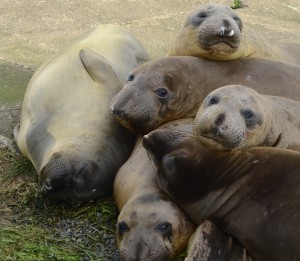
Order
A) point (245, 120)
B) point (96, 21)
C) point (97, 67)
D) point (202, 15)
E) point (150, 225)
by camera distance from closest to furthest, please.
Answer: point (150, 225) < point (245, 120) < point (202, 15) < point (97, 67) < point (96, 21)

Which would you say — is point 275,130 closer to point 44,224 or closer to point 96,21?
point 44,224

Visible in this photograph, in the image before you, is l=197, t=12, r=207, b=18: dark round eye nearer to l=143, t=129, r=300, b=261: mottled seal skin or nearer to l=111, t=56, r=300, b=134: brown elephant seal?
l=111, t=56, r=300, b=134: brown elephant seal

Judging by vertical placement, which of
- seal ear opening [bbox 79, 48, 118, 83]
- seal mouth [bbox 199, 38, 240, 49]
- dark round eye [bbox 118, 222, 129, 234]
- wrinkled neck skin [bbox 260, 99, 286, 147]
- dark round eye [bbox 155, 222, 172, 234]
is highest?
seal mouth [bbox 199, 38, 240, 49]

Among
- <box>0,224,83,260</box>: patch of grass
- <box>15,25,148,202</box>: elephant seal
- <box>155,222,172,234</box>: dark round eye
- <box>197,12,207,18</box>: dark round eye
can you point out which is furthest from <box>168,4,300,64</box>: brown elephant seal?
<box>0,224,83,260</box>: patch of grass

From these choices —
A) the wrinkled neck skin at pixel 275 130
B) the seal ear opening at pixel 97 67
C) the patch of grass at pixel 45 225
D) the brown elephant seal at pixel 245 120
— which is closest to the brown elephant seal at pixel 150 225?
the patch of grass at pixel 45 225

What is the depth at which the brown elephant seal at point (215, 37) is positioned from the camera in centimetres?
562

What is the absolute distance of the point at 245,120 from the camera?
15.9 feet

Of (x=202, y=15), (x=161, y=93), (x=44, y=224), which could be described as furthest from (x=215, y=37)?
(x=44, y=224)

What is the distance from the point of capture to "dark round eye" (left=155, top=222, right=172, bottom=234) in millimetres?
4652

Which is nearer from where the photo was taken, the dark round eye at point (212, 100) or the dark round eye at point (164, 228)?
the dark round eye at point (164, 228)

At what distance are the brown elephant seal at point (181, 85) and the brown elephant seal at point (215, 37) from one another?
0.09 metres

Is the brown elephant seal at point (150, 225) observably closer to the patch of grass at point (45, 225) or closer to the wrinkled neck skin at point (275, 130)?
the patch of grass at point (45, 225)

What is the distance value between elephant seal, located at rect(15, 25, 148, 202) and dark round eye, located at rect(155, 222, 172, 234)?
3.25ft

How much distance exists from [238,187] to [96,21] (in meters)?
5.44
